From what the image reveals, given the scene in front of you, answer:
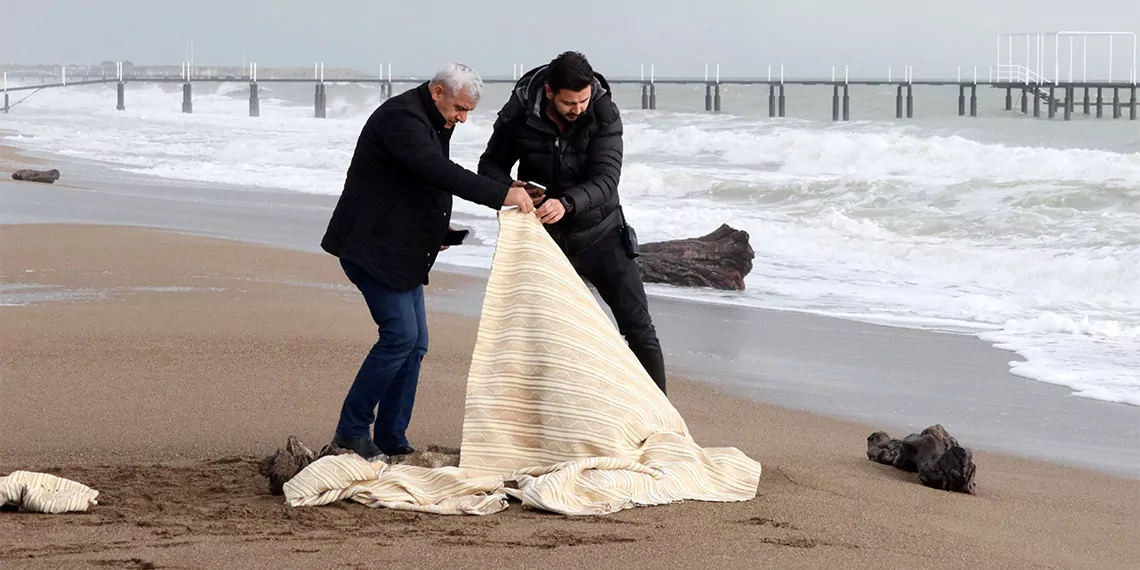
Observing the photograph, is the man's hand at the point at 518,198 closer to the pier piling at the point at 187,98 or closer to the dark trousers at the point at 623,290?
the dark trousers at the point at 623,290

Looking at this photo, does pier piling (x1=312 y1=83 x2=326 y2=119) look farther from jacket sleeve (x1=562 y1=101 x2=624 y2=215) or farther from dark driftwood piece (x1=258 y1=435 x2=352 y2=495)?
dark driftwood piece (x1=258 y1=435 x2=352 y2=495)

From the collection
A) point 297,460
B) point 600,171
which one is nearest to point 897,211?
point 600,171

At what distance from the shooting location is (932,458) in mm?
4730

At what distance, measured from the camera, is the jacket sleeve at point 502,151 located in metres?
4.68

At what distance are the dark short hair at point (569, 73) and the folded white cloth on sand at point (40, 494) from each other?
202cm

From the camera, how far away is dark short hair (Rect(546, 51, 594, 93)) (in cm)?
439

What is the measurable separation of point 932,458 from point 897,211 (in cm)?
1305

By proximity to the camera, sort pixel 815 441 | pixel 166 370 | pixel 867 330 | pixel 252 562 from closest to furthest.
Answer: pixel 252 562 < pixel 815 441 < pixel 166 370 < pixel 867 330

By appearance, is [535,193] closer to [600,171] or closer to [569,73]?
[600,171]

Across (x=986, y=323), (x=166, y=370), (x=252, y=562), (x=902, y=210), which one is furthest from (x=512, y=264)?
(x=902, y=210)

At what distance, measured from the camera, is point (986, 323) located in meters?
9.13

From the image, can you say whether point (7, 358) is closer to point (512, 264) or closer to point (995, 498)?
point (512, 264)

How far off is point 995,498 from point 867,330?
13.2ft

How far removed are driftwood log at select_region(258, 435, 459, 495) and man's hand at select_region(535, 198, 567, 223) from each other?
3.07 feet
